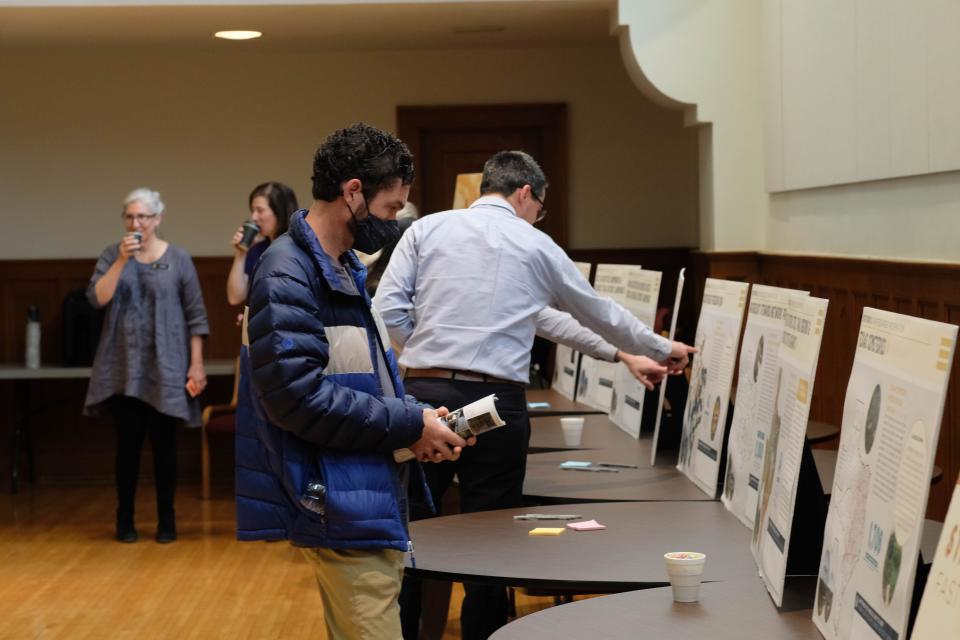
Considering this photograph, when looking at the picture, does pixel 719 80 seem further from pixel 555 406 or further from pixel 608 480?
pixel 608 480

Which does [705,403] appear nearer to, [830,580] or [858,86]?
[830,580]

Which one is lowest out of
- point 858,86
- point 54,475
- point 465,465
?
point 54,475

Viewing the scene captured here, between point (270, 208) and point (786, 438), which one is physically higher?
point (270, 208)

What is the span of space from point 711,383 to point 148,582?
3.48m

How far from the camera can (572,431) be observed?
448 centimetres

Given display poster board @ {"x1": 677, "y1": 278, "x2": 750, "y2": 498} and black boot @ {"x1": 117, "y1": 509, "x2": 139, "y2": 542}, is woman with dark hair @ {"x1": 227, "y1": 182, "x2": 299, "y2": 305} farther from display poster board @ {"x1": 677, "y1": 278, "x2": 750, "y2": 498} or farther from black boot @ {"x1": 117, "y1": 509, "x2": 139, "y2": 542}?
display poster board @ {"x1": 677, "y1": 278, "x2": 750, "y2": 498}

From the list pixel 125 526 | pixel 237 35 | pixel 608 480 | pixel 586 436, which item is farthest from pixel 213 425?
pixel 608 480

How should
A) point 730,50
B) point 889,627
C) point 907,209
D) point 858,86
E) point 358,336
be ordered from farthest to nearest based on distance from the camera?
1. point 730,50
2. point 858,86
3. point 907,209
4. point 358,336
5. point 889,627

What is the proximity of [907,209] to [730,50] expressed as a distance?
2343 mm

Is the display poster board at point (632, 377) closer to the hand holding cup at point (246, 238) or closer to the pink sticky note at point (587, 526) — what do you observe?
the pink sticky note at point (587, 526)

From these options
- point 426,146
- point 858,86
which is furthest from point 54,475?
point 858,86

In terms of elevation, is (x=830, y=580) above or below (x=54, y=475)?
above

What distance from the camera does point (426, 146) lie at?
29.4 feet

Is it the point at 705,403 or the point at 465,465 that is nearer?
the point at 705,403
